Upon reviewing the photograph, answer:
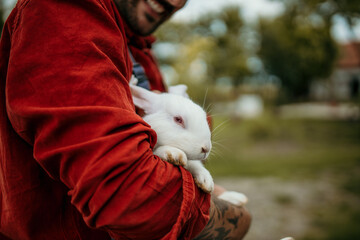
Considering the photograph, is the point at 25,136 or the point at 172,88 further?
the point at 172,88

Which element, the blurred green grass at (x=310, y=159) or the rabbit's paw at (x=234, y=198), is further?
the blurred green grass at (x=310, y=159)

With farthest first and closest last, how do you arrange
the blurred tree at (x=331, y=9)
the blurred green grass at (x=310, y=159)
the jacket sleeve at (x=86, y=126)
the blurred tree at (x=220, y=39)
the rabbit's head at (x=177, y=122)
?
the blurred tree at (x=220, y=39) < the blurred tree at (x=331, y=9) < the blurred green grass at (x=310, y=159) < the rabbit's head at (x=177, y=122) < the jacket sleeve at (x=86, y=126)

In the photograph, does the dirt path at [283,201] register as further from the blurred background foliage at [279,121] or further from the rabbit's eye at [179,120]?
the rabbit's eye at [179,120]

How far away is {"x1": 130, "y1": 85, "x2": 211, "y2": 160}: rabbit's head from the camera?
1536mm

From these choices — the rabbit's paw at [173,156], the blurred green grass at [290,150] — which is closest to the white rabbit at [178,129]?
the rabbit's paw at [173,156]

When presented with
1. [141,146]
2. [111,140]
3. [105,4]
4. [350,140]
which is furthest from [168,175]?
[350,140]

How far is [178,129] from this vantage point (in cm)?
158

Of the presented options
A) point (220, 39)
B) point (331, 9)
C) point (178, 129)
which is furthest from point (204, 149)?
point (220, 39)

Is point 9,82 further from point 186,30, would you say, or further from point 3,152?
point 186,30

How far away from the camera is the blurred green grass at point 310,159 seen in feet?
19.7

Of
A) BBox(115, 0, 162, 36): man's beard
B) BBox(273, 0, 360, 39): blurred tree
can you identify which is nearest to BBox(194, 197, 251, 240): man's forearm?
BBox(115, 0, 162, 36): man's beard

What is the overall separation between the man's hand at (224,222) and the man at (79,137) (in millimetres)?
295

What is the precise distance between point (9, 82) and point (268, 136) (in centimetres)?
1489

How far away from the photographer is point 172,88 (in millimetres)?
2096
